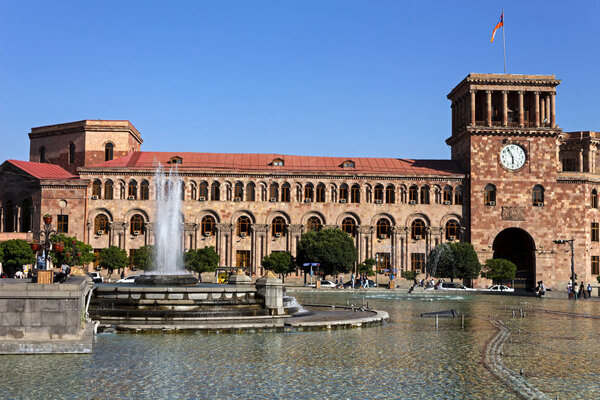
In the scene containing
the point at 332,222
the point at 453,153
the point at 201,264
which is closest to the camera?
the point at 201,264

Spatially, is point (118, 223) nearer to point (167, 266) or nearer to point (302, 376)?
point (167, 266)

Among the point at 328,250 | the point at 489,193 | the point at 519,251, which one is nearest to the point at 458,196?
the point at 489,193

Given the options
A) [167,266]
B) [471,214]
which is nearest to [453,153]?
[471,214]

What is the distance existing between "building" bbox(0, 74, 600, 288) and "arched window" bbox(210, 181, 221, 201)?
10cm

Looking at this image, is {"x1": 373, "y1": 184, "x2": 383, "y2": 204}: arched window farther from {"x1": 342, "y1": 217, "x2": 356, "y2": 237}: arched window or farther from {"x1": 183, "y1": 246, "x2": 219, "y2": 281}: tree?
{"x1": 183, "y1": 246, "x2": 219, "y2": 281}: tree

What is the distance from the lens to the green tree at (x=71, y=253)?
52.9 meters

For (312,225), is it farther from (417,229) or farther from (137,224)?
(137,224)

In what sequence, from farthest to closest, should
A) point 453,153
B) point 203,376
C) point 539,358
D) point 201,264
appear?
point 453,153, point 201,264, point 539,358, point 203,376

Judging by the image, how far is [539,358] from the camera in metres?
15.2

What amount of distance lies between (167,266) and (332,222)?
35.3 m

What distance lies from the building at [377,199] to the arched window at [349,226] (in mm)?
100

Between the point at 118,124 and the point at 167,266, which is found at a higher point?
the point at 118,124

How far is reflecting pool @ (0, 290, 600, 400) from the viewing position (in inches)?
437

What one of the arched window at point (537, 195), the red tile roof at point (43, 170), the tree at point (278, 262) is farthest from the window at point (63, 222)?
the arched window at point (537, 195)
